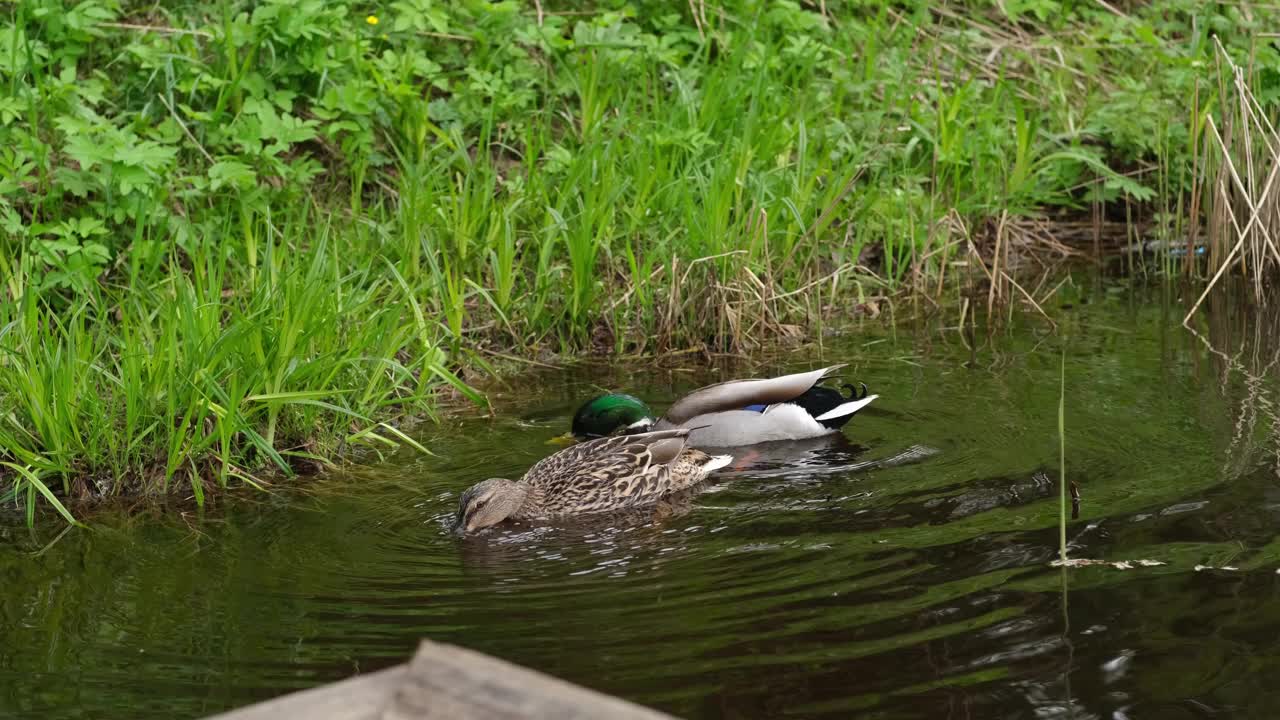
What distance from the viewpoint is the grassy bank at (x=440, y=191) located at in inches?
237

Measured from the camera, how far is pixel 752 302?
7809 millimetres

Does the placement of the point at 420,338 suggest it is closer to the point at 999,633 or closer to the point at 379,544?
the point at 379,544

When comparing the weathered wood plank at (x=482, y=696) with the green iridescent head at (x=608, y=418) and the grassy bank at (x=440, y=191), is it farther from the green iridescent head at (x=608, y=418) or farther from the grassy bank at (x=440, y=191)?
the green iridescent head at (x=608, y=418)

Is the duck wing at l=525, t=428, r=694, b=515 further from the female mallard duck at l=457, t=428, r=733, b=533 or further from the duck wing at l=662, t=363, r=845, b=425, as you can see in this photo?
the duck wing at l=662, t=363, r=845, b=425

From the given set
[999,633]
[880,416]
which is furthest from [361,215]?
[999,633]

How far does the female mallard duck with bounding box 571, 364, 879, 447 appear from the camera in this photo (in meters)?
6.52

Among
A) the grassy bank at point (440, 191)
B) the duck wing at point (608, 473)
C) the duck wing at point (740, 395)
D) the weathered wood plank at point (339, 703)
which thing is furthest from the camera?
the duck wing at point (740, 395)

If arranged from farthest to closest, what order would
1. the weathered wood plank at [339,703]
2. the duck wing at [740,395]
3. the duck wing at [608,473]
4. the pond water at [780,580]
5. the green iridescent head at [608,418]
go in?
the green iridescent head at [608,418] → the duck wing at [740,395] → the duck wing at [608,473] → the pond water at [780,580] → the weathered wood plank at [339,703]

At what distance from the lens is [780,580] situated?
468cm

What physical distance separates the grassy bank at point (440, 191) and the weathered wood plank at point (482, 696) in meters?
3.68

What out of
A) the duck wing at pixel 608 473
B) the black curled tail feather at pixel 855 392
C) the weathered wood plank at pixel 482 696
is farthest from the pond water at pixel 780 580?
the weathered wood plank at pixel 482 696

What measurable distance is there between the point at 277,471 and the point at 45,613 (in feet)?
5.05

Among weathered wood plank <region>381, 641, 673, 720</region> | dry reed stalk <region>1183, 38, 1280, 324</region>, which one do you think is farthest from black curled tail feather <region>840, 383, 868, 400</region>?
weathered wood plank <region>381, 641, 673, 720</region>

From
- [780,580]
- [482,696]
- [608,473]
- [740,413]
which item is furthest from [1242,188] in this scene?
[482,696]
